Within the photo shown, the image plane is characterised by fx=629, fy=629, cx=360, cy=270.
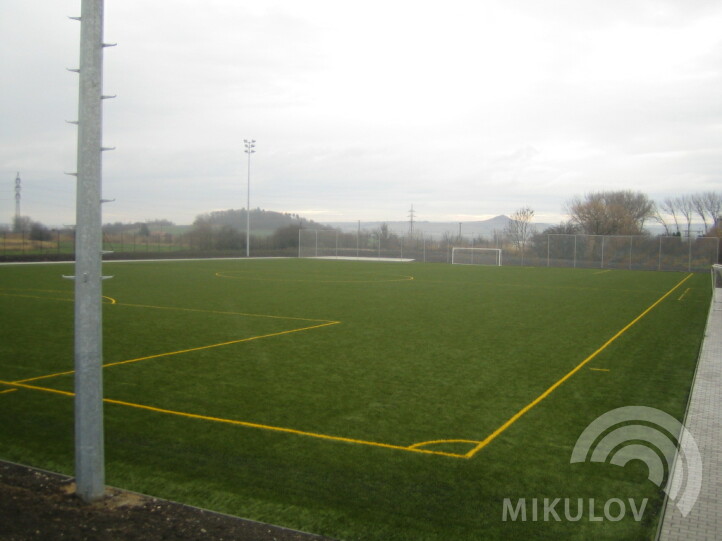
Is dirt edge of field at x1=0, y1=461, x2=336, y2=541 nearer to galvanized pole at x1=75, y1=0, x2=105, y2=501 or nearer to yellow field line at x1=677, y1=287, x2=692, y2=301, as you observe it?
galvanized pole at x1=75, y1=0, x2=105, y2=501

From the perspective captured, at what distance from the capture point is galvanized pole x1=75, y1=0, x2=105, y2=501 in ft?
12.6

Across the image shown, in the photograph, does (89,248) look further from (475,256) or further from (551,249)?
(475,256)

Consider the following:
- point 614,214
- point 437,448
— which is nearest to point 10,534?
point 437,448

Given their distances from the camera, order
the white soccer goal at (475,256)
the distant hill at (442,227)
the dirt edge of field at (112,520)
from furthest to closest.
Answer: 1. the distant hill at (442,227)
2. the white soccer goal at (475,256)
3. the dirt edge of field at (112,520)

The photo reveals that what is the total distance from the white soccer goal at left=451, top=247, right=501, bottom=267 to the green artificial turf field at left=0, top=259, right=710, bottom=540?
29598 mm

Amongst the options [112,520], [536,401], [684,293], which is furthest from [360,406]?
[684,293]

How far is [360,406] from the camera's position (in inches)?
252

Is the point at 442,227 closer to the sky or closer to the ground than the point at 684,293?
closer to the sky

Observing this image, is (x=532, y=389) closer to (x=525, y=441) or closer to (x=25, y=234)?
(x=525, y=441)

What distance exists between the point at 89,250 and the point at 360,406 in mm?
3380

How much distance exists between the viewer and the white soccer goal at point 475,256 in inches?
1736

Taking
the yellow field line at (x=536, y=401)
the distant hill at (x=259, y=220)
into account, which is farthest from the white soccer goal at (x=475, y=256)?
the yellow field line at (x=536, y=401)

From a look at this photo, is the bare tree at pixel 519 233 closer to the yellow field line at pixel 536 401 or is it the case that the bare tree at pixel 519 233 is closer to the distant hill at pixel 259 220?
the distant hill at pixel 259 220

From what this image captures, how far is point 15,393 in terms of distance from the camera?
21.9 feet
